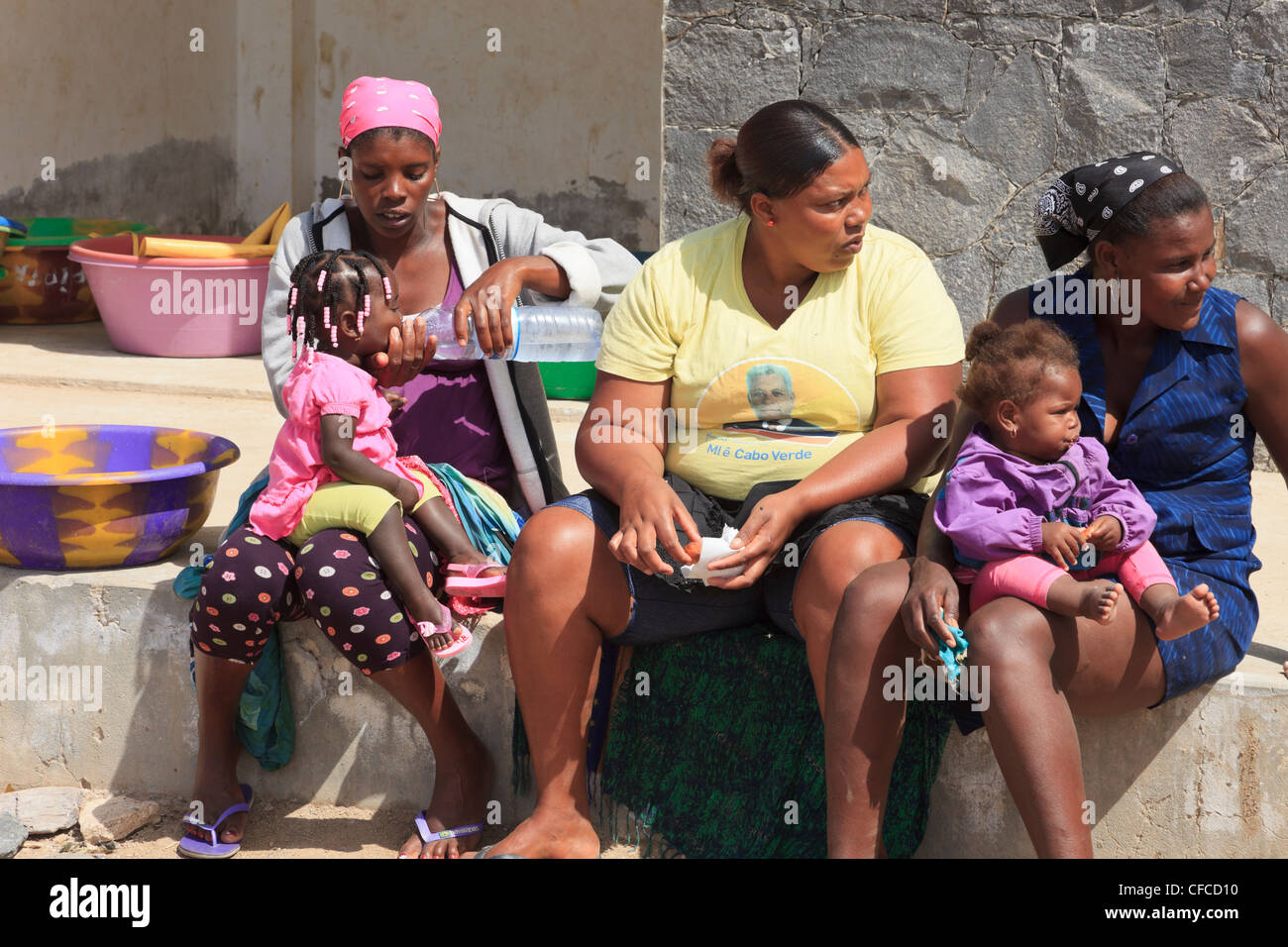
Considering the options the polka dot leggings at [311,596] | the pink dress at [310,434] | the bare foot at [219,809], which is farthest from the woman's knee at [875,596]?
the bare foot at [219,809]

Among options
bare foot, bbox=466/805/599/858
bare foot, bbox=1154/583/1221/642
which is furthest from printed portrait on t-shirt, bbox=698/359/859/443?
bare foot, bbox=466/805/599/858

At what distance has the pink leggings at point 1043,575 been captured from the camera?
7.55 feet

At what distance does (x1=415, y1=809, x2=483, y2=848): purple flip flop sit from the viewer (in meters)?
2.79

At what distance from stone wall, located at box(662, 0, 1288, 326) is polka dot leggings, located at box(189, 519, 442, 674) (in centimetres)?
256

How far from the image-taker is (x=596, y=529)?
2.63 metres

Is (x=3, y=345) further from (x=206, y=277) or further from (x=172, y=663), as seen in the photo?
(x=172, y=663)

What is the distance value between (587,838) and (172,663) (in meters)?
1.11

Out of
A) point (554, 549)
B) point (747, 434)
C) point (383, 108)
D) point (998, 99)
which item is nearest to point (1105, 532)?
point (747, 434)

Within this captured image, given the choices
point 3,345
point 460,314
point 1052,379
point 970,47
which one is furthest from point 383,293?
point 3,345

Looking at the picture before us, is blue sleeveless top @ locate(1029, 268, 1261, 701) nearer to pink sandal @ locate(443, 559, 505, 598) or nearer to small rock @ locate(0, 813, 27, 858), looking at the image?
pink sandal @ locate(443, 559, 505, 598)

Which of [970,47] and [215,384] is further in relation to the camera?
[215,384]

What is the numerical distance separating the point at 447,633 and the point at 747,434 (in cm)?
71

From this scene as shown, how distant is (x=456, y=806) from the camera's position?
112 inches

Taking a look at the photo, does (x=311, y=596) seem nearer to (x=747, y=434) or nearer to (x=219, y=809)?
(x=219, y=809)
